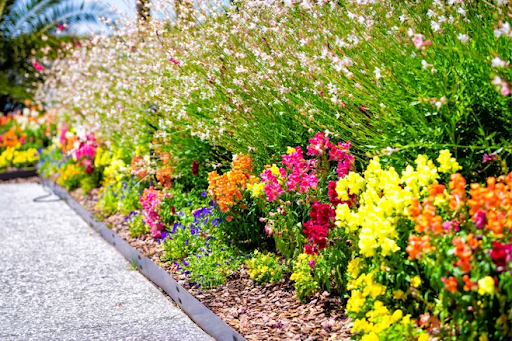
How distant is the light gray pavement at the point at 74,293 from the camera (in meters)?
4.36

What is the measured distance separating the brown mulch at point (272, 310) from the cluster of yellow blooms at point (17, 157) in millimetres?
8814

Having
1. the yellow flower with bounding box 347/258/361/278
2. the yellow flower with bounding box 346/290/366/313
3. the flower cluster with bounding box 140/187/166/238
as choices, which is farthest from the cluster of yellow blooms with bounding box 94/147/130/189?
the yellow flower with bounding box 346/290/366/313

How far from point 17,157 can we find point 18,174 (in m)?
0.35

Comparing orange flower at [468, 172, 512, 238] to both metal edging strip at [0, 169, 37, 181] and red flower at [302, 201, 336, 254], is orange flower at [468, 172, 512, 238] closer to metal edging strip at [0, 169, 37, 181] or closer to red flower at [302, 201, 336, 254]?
red flower at [302, 201, 336, 254]

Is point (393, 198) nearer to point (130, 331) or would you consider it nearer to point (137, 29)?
point (130, 331)

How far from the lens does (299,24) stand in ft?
16.3

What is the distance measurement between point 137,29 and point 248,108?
207 centimetres

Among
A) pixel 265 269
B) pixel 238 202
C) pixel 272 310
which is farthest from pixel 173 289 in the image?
pixel 272 310

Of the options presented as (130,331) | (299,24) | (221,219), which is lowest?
(130,331)

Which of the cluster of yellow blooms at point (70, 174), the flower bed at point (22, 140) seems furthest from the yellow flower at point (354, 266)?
the flower bed at point (22, 140)

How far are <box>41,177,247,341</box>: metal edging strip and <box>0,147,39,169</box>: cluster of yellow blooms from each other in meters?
5.60

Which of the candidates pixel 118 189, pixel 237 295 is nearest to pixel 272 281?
pixel 237 295

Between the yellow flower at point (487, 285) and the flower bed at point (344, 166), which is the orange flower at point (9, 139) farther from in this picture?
the yellow flower at point (487, 285)

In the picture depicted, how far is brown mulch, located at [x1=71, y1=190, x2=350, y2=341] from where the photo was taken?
3799mm
